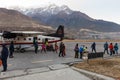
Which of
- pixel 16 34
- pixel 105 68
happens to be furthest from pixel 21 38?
pixel 105 68

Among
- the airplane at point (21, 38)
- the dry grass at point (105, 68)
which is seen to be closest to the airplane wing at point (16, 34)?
the airplane at point (21, 38)

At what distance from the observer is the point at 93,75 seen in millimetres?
20797

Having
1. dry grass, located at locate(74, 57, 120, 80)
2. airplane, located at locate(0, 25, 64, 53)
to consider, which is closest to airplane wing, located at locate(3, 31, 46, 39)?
airplane, located at locate(0, 25, 64, 53)

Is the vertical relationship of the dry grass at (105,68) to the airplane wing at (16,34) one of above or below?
below

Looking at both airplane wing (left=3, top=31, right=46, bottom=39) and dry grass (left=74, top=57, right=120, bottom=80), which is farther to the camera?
airplane wing (left=3, top=31, right=46, bottom=39)

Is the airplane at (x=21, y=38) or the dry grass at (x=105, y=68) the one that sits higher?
the airplane at (x=21, y=38)

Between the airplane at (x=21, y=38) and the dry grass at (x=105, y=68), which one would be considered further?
the airplane at (x=21, y=38)

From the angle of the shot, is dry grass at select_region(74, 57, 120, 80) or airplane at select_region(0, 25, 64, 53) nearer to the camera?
dry grass at select_region(74, 57, 120, 80)

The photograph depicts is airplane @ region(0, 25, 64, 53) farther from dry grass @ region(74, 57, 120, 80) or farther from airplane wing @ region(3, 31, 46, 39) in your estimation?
dry grass @ region(74, 57, 120, 80)

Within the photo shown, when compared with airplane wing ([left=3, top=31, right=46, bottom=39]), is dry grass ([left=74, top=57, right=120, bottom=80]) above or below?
below

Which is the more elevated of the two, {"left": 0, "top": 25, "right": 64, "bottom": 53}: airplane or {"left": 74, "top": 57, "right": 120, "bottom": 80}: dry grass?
{"left": 0, "top": 25, "right": 64, "bottom": 53}: airplane

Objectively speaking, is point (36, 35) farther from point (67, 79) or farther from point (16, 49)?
point (67, 79)

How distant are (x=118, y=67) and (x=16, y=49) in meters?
25.0

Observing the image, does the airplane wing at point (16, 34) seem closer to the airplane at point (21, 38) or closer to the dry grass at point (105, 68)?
the airplane at point (21, 38)
